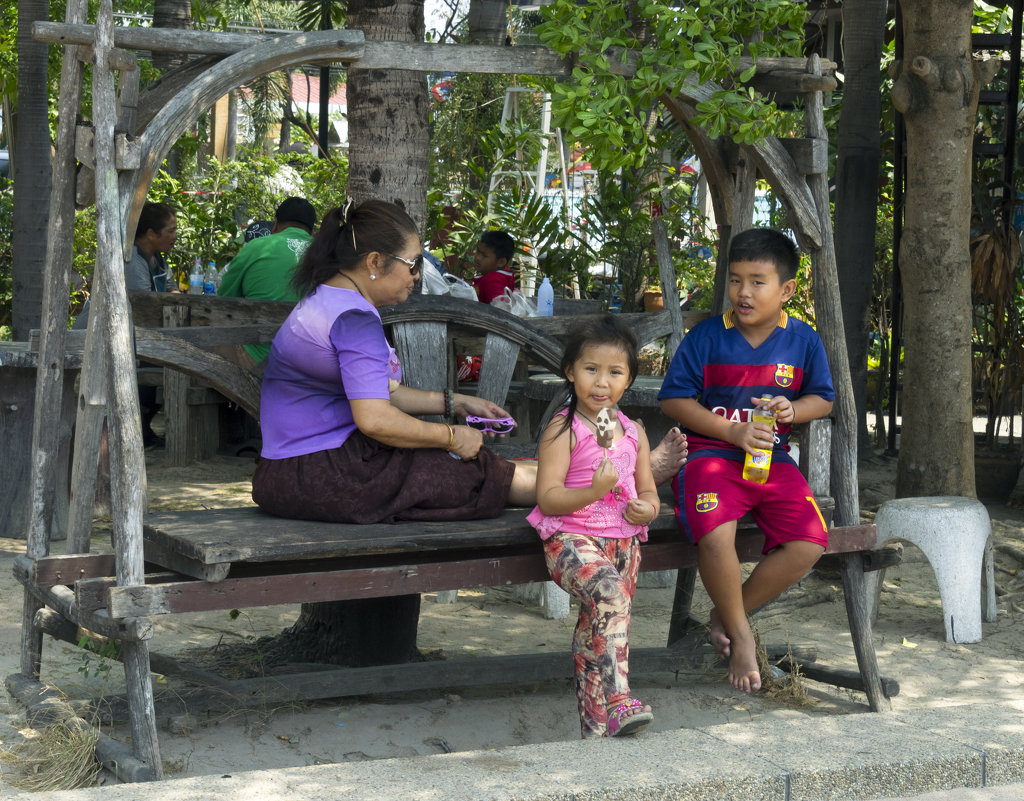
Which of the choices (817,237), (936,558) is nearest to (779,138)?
(817,237)

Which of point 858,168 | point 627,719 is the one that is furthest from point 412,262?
point 858,168

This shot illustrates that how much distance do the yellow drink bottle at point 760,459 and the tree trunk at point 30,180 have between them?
6149 millimetres

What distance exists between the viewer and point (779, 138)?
172 inches

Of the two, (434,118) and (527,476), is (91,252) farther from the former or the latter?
(527,476)

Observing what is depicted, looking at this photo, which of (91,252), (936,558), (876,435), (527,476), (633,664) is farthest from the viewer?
(91,252)

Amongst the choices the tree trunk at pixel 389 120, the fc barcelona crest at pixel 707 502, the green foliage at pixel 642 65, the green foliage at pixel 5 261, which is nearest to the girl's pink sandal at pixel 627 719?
the fc barcelona crest at pixel 707 502

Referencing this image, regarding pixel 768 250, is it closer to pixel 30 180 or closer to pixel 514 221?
pixel 514 221

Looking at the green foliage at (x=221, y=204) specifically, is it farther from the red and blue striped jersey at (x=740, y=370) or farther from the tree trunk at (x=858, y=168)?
the red and blue striped jersey at (x=740, y=370)

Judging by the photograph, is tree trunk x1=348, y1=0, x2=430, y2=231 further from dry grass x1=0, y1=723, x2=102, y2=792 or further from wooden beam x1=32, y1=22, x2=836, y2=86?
dry grass x1=0, y1=723, x2=102, y2=792

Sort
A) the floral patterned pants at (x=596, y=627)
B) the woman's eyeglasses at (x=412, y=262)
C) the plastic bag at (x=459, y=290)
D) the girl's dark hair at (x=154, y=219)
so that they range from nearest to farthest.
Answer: the floral patterned pants at (x=596, y=627), the woman's eyeglasses at (x=412, y=262), the plastic bag at (x=459, y=290), the girl's dark hair at (x=154, y=219)

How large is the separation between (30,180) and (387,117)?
4.55 metres

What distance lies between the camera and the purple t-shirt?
3467 mm

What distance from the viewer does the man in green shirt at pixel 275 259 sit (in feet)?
22.4

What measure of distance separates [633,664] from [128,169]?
2.35 meters
